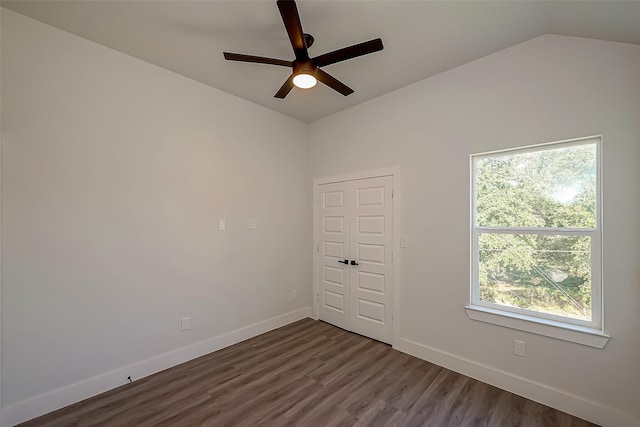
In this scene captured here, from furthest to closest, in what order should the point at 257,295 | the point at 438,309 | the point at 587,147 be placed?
the point at 257,295
the point at 438,309
the point at 587,147

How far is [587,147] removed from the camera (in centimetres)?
207

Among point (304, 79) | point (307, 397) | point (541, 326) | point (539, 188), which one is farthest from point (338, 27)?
point (307, 397)

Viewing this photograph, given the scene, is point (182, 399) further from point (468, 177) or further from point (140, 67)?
point (468, 177)

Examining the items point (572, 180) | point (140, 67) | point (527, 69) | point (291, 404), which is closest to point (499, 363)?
point (572, 180)

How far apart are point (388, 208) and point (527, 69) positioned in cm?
176

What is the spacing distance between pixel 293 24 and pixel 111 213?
7.18 feet

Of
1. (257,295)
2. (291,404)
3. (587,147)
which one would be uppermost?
(587,147)

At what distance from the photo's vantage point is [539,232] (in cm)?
226

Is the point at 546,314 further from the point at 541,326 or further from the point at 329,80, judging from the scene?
the point at 329,80

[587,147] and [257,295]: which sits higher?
[587,147]

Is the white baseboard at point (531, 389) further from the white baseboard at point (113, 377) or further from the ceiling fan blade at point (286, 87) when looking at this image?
the ceiling fan blade at point (286, 87)

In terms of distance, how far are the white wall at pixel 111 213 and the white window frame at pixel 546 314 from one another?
2.49 metres

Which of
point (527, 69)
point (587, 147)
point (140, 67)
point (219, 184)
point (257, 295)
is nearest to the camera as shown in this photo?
point (587, 147)

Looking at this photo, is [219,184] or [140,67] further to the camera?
[219,184]
